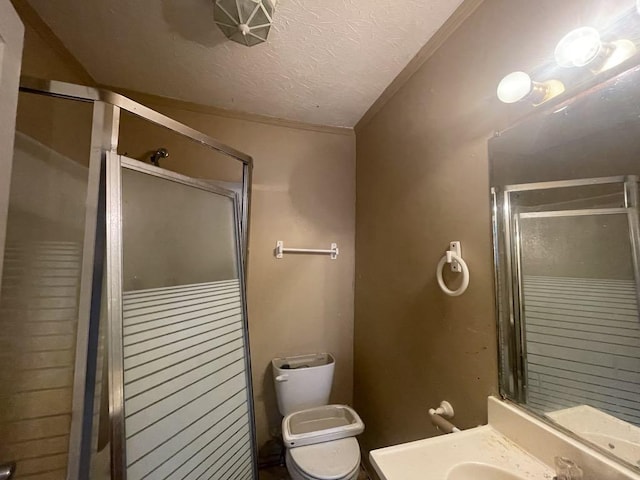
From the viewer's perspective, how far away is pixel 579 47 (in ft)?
2.35

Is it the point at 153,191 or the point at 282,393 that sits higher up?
the point at 153,191

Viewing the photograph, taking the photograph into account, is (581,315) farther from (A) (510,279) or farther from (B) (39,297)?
(B) (39,297)

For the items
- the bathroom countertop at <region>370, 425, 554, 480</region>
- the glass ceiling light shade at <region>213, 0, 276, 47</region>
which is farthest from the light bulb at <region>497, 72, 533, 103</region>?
the bathroom countertop at <region>370, 425, 554, 480</region>

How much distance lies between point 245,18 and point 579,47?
1160mm

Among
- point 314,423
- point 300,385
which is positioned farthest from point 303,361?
point 314,423

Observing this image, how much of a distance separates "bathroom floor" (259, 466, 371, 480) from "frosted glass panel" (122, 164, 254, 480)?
2.73ft

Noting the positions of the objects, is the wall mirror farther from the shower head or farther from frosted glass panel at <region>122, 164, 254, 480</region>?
the shower head

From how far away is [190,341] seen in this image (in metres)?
1.08

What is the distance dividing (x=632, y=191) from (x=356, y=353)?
1844 millimetres

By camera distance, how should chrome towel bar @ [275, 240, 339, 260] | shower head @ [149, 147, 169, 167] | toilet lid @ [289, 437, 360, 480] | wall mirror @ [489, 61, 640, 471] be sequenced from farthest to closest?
chrome towel bar @ [275, 240, 339, 260] < shower head @ [149, 147, 169, 167] < toilet lid @ [289, 437, 360, 480] < wall mirror @ [489, 61, 640, 471]

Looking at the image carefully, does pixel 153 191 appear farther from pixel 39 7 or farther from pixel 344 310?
pixel 344 310

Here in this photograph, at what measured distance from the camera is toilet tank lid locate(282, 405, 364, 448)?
1.50 m

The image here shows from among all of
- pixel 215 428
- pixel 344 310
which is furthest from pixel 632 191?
pixel 344 310

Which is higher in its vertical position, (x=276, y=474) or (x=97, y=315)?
(x=97, y=315)
